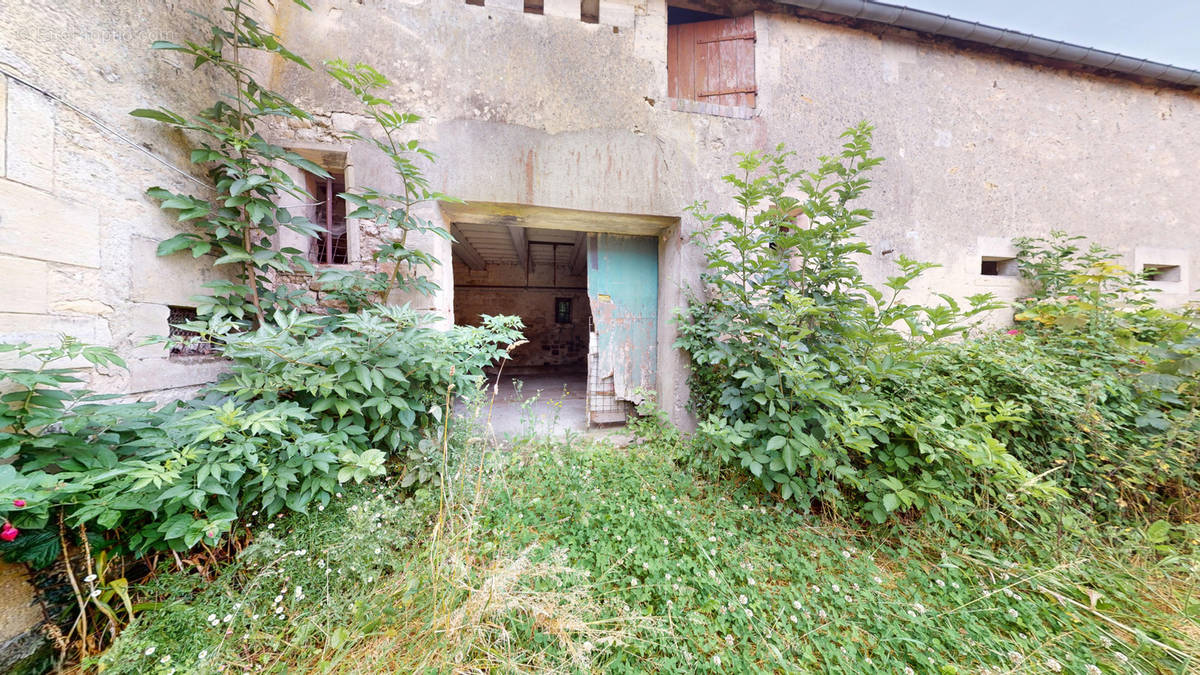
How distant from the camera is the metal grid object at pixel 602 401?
358 centimetres

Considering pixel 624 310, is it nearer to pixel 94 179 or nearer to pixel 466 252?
pixel 94 179

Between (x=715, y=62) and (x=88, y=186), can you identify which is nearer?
(x=88, y=186)

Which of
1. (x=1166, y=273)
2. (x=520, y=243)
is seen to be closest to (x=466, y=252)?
(x=520, y=243)

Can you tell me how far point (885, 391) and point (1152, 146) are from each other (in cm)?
614

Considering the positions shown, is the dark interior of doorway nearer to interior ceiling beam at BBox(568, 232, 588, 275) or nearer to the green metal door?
interior ceiling beam at BBox(568, 232, 588, 275)

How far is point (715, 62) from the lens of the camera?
3395mm

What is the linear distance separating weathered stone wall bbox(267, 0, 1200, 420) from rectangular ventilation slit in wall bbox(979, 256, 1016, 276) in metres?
0.19

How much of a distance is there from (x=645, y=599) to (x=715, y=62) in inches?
183

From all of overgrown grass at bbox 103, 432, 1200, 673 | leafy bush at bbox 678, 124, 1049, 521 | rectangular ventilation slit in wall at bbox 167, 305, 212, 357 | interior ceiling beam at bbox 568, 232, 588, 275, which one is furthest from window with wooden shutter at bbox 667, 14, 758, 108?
rectangular ventilation slit in wall at bbox 167, 305, 212, 357

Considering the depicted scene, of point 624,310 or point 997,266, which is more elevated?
point 997,266

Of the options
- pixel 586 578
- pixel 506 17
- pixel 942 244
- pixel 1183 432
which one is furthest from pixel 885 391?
pixel 506 17

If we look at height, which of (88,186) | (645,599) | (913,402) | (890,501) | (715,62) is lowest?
(645,599)

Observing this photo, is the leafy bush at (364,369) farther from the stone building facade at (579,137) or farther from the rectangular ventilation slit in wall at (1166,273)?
the rectangular ventilation slit in wall at (1166,273)

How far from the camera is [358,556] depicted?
1.64 metres
